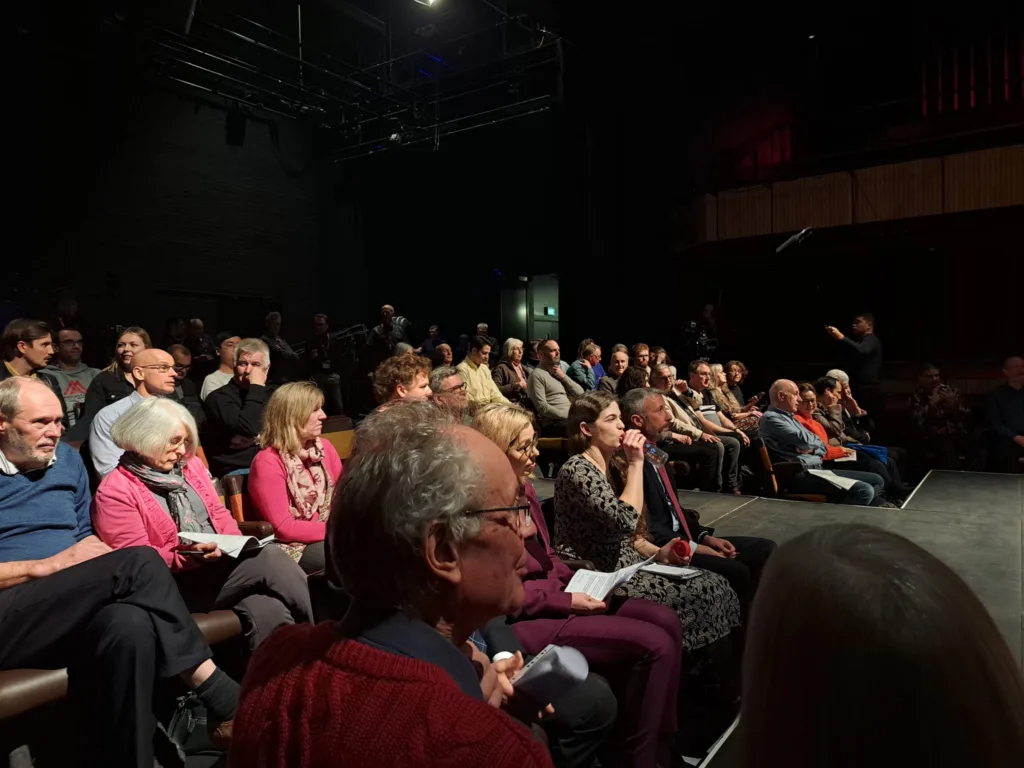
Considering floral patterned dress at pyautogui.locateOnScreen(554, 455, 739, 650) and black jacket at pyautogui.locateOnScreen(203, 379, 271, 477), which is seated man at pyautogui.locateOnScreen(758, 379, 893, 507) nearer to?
floral patterned dress at pyautogui.locateOnScreen(554, 455, 739, 650)

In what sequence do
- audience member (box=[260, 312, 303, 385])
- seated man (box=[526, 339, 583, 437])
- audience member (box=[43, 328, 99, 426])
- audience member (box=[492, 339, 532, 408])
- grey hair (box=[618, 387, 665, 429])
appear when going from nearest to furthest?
→ grey hair (box=[618, 387, 665, 429]) < audience member (box=[43, 328, 99, 426]) < seated man (box=[526, 339, 583, 437]) < audience member (box=[492, 339, 532, 408]) < audience member (box=[260, 312, 303, 385])

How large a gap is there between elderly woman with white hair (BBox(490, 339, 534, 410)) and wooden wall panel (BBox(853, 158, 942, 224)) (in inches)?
201

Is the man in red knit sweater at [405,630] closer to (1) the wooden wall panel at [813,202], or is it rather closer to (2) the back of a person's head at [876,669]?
(2) the back of a person's head at [876,669]

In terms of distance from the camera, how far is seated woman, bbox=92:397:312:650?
7.51ft

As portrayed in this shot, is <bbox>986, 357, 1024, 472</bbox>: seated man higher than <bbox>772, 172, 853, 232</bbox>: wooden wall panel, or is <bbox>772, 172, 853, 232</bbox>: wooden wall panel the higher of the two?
<bbox>772, 172, 853, 232</bbox>: wooden wall panel

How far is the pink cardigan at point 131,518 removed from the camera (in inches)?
89.4

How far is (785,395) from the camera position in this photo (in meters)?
5.11

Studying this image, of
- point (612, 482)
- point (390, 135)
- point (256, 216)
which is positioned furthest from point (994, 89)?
point (256, 216)

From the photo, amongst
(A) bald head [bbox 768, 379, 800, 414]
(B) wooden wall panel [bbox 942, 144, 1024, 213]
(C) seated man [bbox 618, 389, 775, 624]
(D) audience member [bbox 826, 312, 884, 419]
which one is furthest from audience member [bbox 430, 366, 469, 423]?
(B) wooden wall panel [bbox 942, 144, 1024, 213]

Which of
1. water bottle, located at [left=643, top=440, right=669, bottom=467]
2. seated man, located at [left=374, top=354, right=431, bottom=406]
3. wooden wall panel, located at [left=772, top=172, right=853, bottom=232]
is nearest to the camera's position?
water bottle, located at [left=643, top=440, right=669, bottom=467]

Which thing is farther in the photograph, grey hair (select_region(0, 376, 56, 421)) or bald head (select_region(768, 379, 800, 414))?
bald head (select_region(768, 379, 800, 414))

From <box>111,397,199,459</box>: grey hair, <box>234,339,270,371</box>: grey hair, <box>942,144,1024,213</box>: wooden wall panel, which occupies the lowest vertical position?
<box>111,397,199,459</box>: grey hair

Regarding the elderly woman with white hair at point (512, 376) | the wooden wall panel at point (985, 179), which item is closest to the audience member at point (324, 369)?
the elderly woman with white hair at point (512, 376)

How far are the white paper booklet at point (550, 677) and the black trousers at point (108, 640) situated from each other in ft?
3.55
